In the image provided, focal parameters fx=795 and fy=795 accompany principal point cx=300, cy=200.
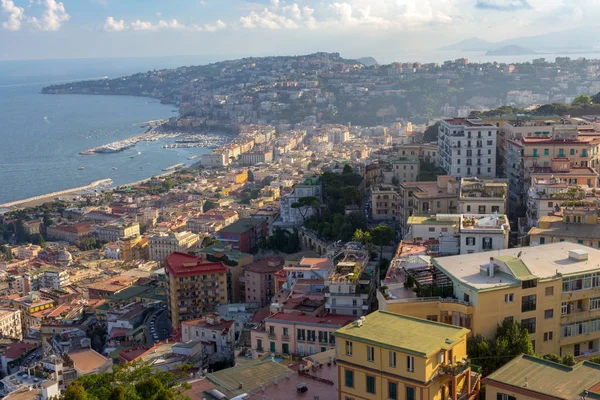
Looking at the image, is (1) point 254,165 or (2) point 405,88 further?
(2) point 405,88

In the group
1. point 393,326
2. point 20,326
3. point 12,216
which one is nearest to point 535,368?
point 393,326

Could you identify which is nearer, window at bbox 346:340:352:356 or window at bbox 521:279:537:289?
window at bbox 346:340:352:356

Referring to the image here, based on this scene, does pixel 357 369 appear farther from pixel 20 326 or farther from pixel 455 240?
pixel 20 326

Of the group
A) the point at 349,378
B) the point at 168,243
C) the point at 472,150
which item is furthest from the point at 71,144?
the point at 349,378

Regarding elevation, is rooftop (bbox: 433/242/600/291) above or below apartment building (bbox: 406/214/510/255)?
above

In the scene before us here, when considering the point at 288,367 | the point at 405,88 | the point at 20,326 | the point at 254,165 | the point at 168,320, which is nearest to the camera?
the point at 288,367

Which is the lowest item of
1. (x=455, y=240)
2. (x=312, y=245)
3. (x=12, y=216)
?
(x=12, y=216)

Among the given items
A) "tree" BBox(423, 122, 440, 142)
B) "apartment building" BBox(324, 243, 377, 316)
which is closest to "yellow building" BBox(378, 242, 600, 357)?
"apartment building" BBox(324, 243, 377, 316)

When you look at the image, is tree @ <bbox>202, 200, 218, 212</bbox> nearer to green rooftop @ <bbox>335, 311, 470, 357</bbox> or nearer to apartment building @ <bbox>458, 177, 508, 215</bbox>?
apartment building @ <bbox>458, 177, 508, 215</bbox>

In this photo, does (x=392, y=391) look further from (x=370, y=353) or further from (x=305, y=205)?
(x=305, y=205)
